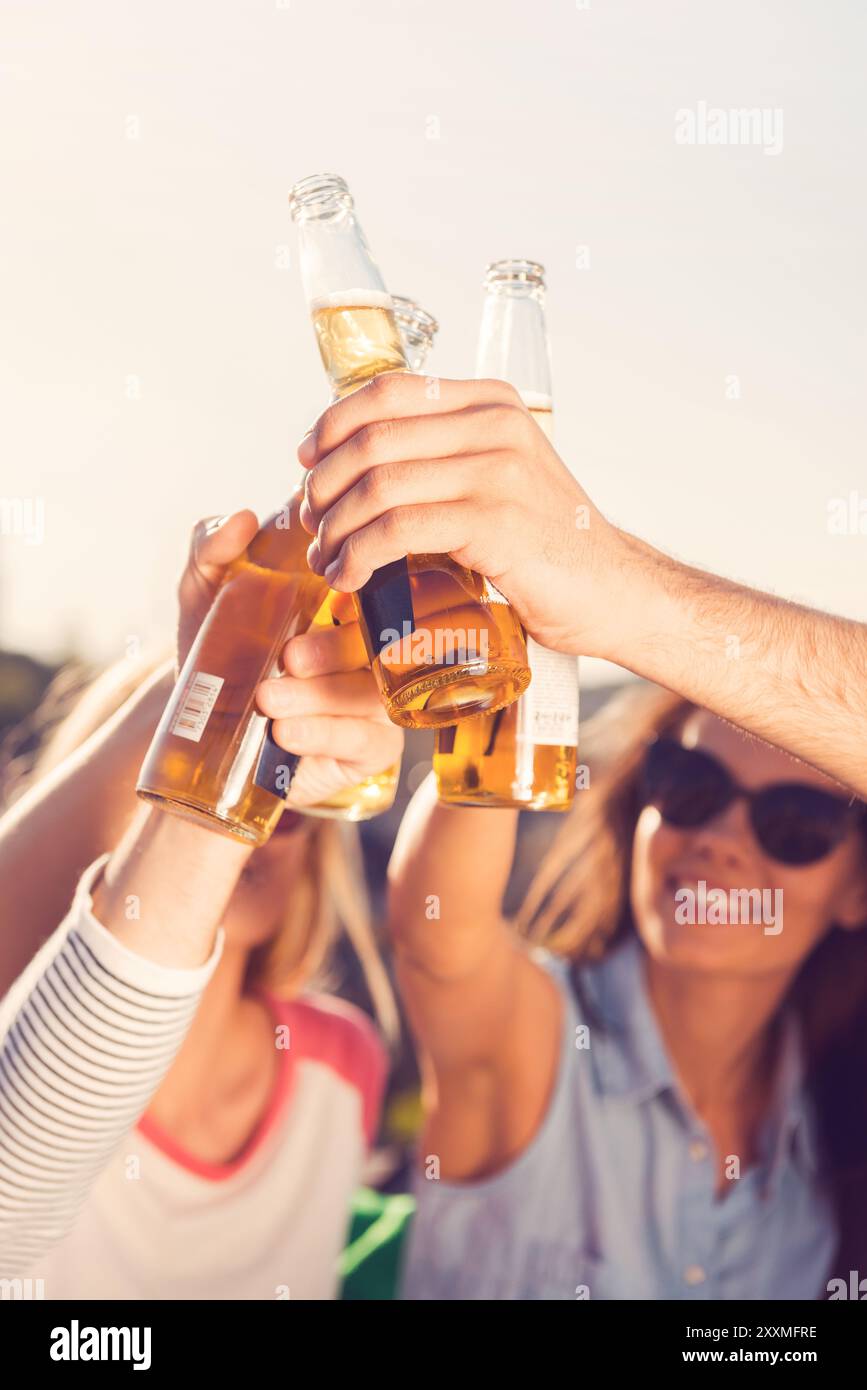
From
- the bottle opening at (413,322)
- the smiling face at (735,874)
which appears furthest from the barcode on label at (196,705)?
the smiling face at (735,874)

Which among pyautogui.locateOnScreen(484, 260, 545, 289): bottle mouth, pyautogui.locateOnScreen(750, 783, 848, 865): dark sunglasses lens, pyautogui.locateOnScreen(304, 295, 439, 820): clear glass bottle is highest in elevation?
pyautogui.locateOnScreen(484, 260, 545, 289): bottle mouth

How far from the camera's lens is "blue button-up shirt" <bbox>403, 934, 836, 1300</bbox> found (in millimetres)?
2367

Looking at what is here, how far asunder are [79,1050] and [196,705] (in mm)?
445

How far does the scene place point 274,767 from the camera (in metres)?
1.38

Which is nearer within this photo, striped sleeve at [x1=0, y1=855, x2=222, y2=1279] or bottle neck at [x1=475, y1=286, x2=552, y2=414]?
striped sleeve at [x1=0, y1=855, x2=222, y2=1279]

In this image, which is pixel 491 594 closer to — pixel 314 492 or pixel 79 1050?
pixel 314 492

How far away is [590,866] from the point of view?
2951mm

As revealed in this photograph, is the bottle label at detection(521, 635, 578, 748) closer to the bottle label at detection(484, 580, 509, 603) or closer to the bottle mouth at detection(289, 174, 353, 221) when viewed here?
the bottle label at detection(484, 580, 509, 603)

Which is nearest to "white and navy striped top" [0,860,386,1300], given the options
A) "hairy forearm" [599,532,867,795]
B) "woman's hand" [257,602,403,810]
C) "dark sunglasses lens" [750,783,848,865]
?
"woman's hand" [257,602,403,810]

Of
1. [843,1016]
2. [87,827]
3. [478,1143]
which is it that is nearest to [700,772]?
[843,1016]

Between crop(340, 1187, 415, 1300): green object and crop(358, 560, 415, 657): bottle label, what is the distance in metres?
1.87

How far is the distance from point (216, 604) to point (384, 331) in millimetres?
398
